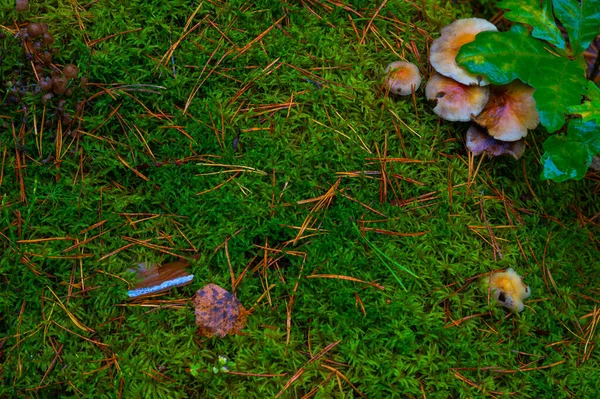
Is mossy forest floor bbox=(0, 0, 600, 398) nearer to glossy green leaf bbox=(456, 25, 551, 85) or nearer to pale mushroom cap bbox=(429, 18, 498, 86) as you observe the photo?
pale mushroom cap bbox=(429, 18, 498, 86)

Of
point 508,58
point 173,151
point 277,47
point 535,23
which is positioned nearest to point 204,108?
point 173,151

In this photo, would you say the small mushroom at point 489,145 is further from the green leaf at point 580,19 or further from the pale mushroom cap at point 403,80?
the green leaf at point 580,19

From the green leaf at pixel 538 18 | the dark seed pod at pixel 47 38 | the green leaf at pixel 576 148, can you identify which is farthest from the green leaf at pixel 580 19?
the dark seed pod at pixel 47 38

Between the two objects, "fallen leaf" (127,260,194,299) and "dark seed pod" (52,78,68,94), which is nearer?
"fallen leaf" (127,260,194,299)

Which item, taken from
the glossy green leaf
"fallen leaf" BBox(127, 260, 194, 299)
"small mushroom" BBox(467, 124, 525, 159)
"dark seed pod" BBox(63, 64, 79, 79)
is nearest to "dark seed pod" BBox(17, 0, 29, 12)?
"dark seed pod" BBox(63, 64, 79, 79)

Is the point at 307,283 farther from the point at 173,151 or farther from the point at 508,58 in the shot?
the point at 508,58

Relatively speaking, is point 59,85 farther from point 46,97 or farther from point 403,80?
point 403,80
